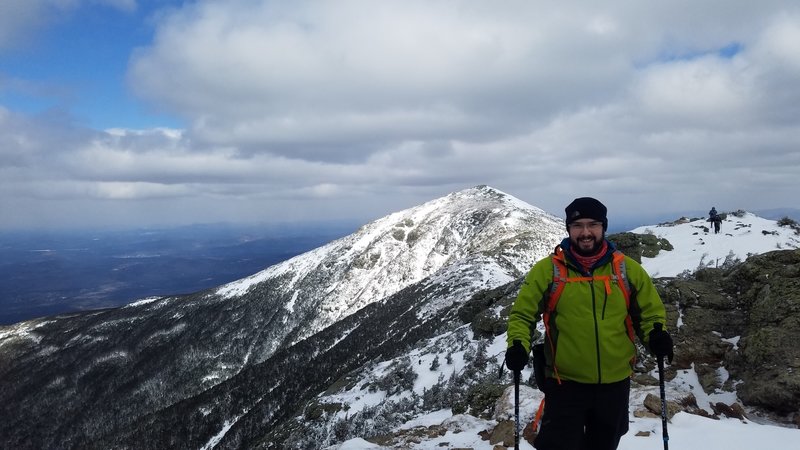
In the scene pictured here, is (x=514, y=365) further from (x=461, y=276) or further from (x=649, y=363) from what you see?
(x=461, y=276)

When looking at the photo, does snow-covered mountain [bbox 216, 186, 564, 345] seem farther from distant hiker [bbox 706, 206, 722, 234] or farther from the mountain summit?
distant hiker [bbox 706, 206, 722, 234]

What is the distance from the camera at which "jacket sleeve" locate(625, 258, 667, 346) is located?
21.5ft

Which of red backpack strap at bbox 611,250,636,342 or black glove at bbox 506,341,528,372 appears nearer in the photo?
red backpack strap at bbox 611,250,636,342

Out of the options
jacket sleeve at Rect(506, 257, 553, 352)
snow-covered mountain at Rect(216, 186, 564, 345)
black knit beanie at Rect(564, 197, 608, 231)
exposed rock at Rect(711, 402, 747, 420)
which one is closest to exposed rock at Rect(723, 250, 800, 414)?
exposed rock at Rect(711, 402, 747, 420)

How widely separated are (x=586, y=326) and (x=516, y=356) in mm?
1081

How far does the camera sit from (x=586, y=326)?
6.43 m

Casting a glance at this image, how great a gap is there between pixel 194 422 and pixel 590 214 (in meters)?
111

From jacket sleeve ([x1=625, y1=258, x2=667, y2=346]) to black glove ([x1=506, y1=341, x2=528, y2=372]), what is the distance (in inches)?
69.6

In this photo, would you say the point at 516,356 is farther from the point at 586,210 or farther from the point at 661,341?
the point at 586,210

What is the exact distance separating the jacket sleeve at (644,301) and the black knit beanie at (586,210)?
76cm

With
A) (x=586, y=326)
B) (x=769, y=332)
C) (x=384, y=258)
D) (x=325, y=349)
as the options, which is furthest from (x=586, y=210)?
(x=384, y=258)

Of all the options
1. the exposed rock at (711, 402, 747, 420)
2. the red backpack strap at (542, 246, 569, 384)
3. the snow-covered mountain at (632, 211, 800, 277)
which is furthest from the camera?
the snow-covered mountain at (632, 211, 800, 277)

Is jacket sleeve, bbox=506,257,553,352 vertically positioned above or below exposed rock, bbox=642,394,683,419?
above

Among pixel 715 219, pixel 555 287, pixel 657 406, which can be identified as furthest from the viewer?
pixel 715 219
